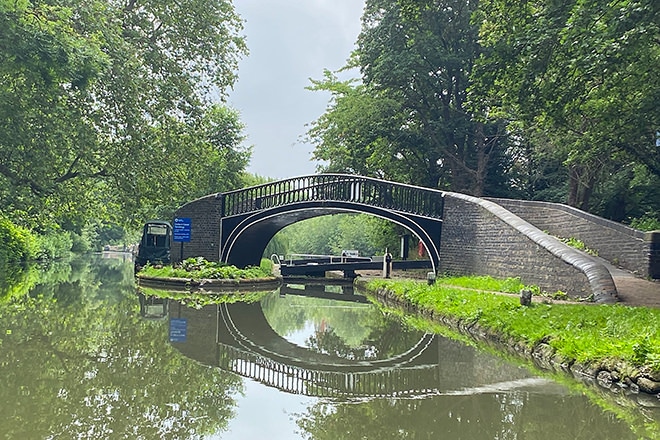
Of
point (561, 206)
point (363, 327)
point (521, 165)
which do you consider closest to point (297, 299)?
point (363, 327)

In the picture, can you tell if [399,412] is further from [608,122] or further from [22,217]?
[22,217]

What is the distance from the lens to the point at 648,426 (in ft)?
12.8

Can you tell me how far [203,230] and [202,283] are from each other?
4.59 metres

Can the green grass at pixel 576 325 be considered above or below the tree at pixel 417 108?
below


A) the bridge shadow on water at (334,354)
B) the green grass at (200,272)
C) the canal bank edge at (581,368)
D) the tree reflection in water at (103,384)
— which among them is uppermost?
the green grass at (200,272)

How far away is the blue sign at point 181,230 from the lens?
1872 cm

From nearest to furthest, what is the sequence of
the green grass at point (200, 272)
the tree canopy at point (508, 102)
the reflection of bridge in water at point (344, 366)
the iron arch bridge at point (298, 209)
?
1. the reflection of bridge in water at point (344, 366)
2. the tree canopy at point (508, 102)
3. the green grass at point (200, 272)
4. the iron arch bridge at point (298, 209)

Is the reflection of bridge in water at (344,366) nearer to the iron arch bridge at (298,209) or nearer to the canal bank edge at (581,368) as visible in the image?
the canal bank edge at (581,368)

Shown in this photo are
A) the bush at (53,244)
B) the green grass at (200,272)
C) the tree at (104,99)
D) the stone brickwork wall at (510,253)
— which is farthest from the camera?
the bush at (53,244)

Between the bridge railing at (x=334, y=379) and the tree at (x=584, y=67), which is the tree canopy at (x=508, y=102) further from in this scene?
the bridge railing at (x=334, y=379)

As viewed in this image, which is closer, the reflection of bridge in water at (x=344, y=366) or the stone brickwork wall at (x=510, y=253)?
the reflection of bridge in water at (x=344, y=366)

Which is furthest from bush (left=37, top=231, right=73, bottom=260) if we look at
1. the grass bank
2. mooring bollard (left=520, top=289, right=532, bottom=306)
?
mooring bollard (left=520, top=289, right=532, bottom=306)

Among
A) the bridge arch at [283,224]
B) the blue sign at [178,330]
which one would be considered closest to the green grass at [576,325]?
the blue sign at [178,330]

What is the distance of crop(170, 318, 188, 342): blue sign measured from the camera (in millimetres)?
7251
